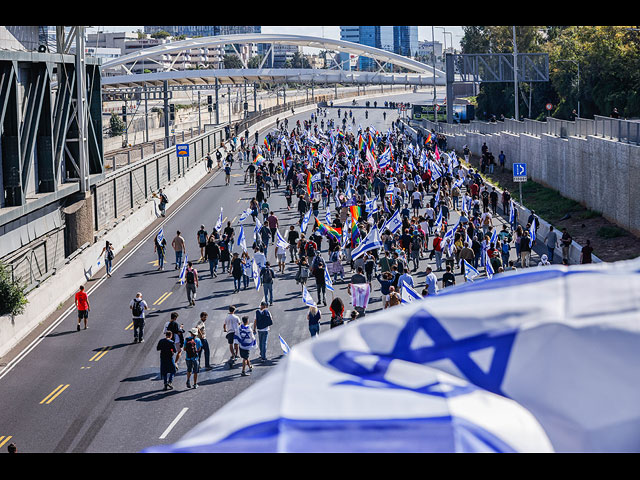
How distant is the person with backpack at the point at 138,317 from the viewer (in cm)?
2264

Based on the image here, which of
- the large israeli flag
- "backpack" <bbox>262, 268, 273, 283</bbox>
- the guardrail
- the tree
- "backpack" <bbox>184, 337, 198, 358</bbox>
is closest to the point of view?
the large israeli flag

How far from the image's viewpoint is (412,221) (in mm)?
31406

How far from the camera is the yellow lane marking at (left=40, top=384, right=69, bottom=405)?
18792 mm

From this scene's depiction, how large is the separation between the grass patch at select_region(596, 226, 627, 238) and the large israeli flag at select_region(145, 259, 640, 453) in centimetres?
3280

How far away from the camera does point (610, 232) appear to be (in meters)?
34.7

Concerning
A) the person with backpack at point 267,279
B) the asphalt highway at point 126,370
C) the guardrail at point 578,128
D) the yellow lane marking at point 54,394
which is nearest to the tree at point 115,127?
the guardrail at point 578,128

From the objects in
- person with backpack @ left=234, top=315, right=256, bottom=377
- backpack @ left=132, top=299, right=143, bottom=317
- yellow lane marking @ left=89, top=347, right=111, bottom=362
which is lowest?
yellow lane marking @ left=89, top=347, right=111, bottom=362

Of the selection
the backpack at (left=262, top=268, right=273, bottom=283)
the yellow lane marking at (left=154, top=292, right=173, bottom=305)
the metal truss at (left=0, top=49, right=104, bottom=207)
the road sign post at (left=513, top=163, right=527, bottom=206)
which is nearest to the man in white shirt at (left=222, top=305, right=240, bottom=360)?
the backpack at (left=262, top=268, right=273, bottom=283)

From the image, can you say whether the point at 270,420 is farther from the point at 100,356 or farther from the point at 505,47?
the point at 505,47

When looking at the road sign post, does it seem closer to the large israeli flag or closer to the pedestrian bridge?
the large israeli flag

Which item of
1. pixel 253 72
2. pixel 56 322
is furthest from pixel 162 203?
pixel 253 72

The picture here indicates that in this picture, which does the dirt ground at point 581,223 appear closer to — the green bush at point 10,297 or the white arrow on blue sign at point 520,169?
the white arrow on blue sign at point 520,169

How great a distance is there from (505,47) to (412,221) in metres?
82.8

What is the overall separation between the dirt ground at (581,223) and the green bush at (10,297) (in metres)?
17.4
